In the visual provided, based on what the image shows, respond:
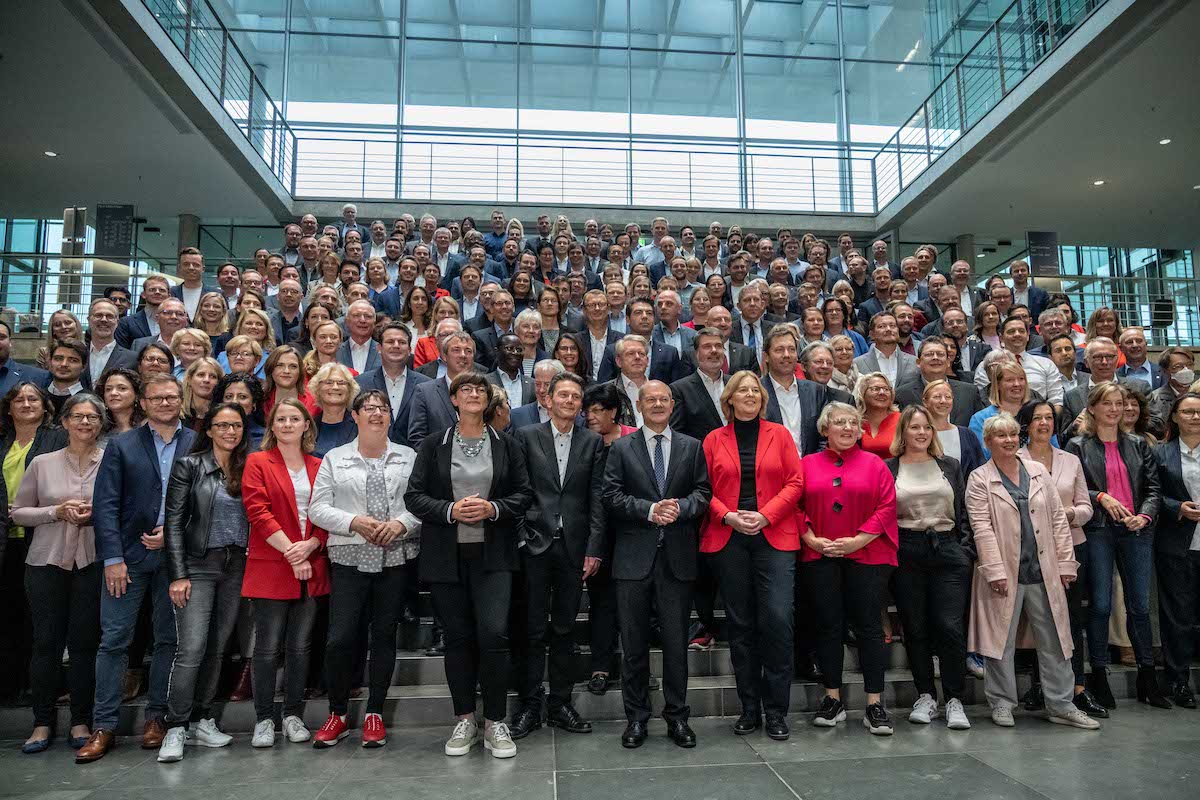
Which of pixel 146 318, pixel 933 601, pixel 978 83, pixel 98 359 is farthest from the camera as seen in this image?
pixel 978 83

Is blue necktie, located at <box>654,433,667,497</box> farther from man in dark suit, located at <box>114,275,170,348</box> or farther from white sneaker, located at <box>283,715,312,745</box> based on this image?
man in dark suit, located at <box>114,275,170,348</box>

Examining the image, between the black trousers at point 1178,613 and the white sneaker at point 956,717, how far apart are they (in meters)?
1.56

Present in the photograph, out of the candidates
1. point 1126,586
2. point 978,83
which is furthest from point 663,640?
point 978,83

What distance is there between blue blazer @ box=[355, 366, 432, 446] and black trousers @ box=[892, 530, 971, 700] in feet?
10.4

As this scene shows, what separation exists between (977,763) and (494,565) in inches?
102

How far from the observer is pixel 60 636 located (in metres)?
4.16

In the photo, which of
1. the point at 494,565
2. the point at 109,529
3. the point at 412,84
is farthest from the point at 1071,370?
the point at 412,84

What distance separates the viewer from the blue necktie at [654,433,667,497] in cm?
424

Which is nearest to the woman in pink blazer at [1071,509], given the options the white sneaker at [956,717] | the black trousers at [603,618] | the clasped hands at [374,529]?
the white sneaker at [956,717]

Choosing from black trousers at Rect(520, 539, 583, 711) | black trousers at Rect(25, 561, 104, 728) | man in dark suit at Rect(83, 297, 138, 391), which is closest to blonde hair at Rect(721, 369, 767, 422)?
black trousers at Rect(520, 539, 583, 711)

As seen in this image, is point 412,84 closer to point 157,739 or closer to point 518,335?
point 518,335

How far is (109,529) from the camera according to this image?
402 centimetres

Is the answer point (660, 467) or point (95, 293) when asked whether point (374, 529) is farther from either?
point (95, 293)

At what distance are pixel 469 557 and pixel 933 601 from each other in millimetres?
2669
